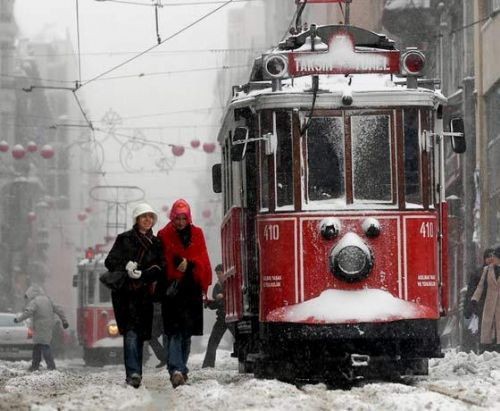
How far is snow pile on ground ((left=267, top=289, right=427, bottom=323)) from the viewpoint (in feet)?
49.7

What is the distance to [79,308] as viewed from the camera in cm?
3778

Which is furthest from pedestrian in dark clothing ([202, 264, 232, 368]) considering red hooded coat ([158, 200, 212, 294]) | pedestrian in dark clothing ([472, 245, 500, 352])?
red hooded coat ([158, 200, 212, 294])

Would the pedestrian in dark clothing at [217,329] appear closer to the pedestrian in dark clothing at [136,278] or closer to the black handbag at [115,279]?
the pedestrian in dark clothing at [136,278]

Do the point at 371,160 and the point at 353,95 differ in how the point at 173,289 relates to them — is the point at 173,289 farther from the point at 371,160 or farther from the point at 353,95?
the point at 353,95

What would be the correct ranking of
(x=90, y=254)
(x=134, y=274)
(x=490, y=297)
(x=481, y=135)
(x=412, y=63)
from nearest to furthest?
(x=134, y=274) → (x=412, y=63) → (x=490, y=297) → (x=481, y=135) → (x=90, y=254)

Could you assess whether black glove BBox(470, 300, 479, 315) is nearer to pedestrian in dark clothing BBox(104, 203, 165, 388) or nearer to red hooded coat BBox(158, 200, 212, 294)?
red hooded coat BBox(158, 200, 212, 294)

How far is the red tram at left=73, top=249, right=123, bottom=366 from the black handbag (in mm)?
20859

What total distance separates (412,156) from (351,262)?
124 cm

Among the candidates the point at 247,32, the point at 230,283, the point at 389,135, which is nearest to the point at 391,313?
the point at 389,135

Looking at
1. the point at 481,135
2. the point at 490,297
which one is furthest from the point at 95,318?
the point at 490,297

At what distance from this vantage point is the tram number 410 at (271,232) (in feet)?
51.2

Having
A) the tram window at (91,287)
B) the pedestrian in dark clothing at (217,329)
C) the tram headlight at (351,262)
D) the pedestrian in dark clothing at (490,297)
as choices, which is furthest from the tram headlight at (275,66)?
Result: the tram window at (91,287)

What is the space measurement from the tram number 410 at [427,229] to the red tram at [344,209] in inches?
1.0

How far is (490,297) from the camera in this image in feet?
69.3
